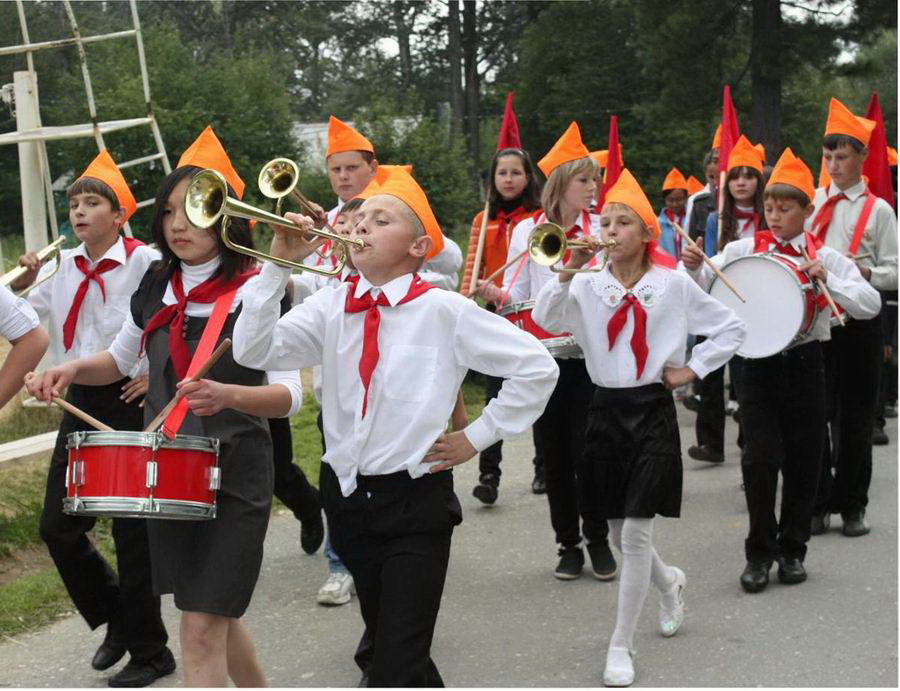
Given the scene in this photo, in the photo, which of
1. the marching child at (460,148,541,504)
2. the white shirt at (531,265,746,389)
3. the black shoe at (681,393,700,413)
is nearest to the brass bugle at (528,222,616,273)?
the white shirt at (531,265,746,389)

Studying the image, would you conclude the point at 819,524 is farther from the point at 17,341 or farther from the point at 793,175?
the point at 17,341

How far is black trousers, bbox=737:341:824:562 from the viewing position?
6.38 meters

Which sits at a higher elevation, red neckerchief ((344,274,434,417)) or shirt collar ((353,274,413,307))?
shirt collar ((353,274,413,307))

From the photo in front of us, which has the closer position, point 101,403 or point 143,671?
point 101,403

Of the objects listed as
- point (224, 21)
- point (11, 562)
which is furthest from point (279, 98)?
point (11, 562)

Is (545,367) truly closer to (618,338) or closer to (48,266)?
(618,338)

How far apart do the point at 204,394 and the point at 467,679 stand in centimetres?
201

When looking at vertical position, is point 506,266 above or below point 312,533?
above

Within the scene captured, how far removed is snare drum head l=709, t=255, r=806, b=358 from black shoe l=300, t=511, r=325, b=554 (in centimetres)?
235

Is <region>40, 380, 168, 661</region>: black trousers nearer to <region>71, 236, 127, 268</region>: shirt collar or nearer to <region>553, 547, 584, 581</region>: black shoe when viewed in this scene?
<region>71, 236, 127, 268</region>: shirt collar

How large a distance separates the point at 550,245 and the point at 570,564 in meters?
1.96

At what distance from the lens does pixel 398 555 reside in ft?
12.8

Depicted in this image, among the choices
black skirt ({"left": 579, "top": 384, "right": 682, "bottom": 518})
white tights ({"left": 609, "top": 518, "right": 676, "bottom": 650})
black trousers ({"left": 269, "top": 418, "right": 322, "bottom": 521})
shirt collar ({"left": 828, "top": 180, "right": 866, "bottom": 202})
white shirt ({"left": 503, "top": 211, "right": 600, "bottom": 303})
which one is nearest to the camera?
white tights ({"left": 609, "top": 518, "right": 676, "bottom": 650})

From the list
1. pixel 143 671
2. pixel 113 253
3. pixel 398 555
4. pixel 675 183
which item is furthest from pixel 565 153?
pixel 675 183
